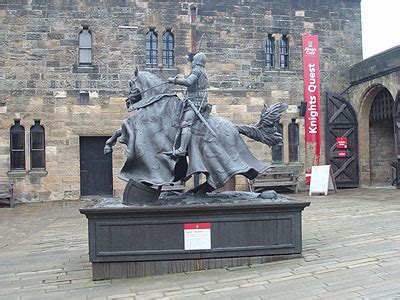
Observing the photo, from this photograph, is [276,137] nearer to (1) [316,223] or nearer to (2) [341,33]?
(1) [316,223]

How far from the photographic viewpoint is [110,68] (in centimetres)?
1432

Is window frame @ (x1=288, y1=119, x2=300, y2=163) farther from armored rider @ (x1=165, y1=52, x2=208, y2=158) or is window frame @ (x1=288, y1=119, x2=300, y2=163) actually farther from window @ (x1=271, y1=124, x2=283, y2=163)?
armored rider @ (x1=165, y1=52, x2=208, y2=158)

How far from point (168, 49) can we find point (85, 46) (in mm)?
2775

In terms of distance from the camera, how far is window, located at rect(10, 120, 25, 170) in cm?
1378

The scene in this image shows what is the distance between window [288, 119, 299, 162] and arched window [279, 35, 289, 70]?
2083 mm

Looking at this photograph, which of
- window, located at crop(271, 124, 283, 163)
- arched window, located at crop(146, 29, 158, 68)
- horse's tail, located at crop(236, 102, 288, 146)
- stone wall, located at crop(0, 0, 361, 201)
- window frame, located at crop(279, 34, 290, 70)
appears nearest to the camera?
horse's tail, located at crop(236, 102, 288, 146)

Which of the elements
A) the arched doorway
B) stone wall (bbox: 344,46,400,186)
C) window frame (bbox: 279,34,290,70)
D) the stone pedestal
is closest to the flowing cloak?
the stone pedestal

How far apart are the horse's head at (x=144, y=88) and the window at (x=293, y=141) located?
10551 mm

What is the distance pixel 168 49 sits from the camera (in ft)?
49.0

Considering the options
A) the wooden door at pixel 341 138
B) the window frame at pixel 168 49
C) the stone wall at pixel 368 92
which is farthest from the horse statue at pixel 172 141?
the wooden door at pixel 341 138

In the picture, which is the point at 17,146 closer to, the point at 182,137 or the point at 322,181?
the point at 322,181

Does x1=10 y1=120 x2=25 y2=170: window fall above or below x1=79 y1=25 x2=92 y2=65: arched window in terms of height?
below

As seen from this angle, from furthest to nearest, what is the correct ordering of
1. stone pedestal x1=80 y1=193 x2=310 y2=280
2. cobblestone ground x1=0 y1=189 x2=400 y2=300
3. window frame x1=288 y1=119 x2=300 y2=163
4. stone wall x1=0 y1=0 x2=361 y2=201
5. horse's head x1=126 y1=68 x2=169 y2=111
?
window frame x1=288 y1=119 x2=300 y2=163
stone wall x1=0 y1=0 x2=361 y2=201
horse's head x1=126 y1=68 x2=169 y2=111
stone pedestal x1=80 y1=193 x2=310 y2=280
cobblestone ground x1=0 y1=189 x2=400 y2=300

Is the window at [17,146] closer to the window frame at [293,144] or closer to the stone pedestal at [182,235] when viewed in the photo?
the window frame at [293,144]
